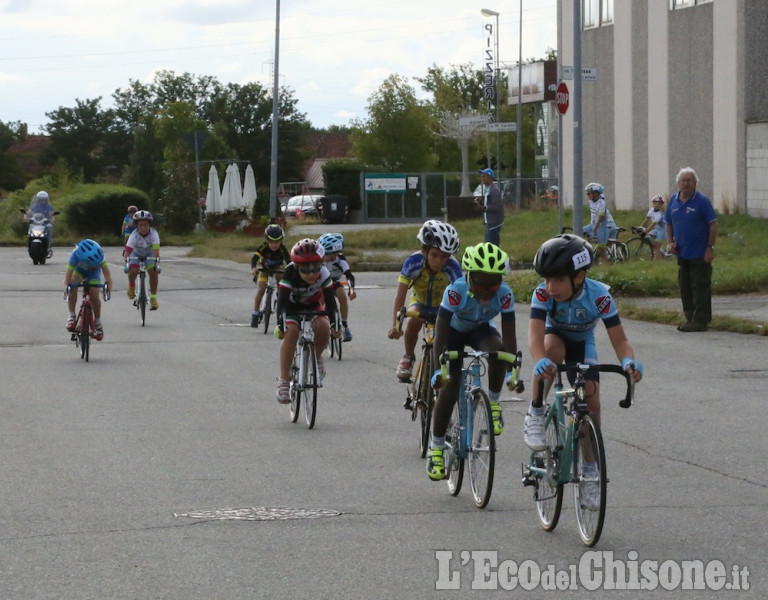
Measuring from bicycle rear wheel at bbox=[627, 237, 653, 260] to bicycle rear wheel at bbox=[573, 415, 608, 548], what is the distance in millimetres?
22089

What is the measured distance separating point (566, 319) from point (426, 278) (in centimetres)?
283

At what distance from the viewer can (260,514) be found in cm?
769

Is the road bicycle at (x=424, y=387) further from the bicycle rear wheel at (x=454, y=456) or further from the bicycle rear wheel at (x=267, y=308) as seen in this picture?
the bicycle rear wheel at (x=267, y=308)

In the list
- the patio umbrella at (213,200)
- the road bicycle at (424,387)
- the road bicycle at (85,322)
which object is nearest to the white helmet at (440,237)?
the road bicycle at (424,387)

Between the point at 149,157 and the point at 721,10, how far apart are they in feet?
245

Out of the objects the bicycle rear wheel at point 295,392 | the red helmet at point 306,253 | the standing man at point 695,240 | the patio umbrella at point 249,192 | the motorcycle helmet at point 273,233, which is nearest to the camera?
Answer: the red helmet at point 306,253

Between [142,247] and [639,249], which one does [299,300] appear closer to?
[142,247]

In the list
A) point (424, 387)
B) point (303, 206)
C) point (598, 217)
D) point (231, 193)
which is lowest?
point (424, 387)

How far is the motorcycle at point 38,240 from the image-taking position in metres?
35.6

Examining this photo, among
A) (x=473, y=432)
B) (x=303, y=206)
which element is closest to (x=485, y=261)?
(x=473, y=432)

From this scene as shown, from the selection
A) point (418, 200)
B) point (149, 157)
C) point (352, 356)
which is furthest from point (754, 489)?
point (149, 157)

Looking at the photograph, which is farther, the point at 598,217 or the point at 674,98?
the point at 674,98

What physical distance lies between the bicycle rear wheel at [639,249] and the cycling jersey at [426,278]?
1906cm

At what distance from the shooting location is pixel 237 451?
990 cm
